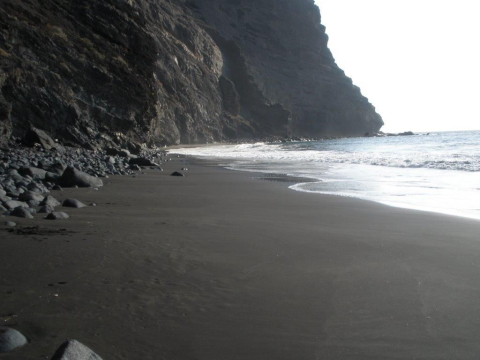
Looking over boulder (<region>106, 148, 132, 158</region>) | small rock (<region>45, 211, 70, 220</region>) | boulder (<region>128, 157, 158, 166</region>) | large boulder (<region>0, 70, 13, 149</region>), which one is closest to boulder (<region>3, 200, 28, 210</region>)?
small rock (<region>45, 211, 70, 220</region>)

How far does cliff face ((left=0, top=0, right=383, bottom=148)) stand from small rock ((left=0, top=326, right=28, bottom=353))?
46.5 feet

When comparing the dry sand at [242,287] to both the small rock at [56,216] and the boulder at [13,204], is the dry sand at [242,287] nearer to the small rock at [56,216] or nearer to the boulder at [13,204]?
the small rock at [56,216]

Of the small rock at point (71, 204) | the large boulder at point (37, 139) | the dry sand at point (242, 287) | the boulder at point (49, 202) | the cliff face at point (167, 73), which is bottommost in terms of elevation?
the dry sand at point (242, 287)

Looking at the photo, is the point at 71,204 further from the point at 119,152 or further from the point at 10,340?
the point at 119,152

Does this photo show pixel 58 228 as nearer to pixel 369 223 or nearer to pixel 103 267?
pixel 103 267

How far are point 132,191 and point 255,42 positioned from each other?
122582mm

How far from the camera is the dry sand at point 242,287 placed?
1.98 meters

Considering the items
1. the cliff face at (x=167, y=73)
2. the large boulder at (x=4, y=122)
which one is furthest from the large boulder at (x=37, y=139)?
the cliff face at (x=167, y=73)

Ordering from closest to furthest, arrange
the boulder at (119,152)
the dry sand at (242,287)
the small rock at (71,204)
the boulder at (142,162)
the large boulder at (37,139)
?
1. the dry sand at (242,287)
2. the small rock at (71,204)
3. the boulder at (142,162)
4. the large boulder at (37,139)
5. the boulder at (119,152)

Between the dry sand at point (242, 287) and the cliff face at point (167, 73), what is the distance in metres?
12.8

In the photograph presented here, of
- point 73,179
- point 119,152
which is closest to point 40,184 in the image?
point 73,179

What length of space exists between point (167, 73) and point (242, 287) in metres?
56.0

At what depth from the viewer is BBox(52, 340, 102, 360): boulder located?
155cm

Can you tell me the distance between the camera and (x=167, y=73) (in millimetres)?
55812
